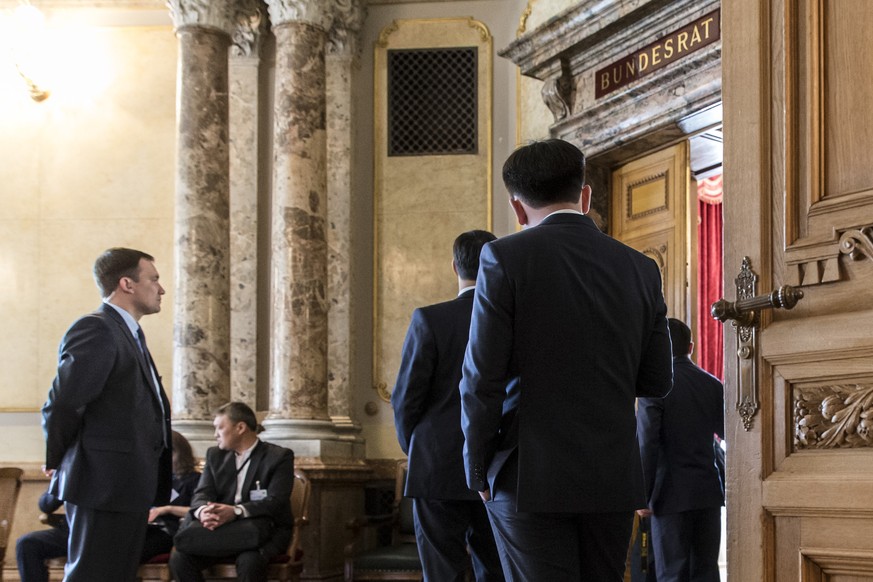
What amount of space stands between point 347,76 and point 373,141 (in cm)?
53

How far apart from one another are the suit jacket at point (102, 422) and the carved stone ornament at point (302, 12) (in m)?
4.71

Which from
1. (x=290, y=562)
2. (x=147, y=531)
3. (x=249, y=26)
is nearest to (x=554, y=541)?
(x=290, y=562)

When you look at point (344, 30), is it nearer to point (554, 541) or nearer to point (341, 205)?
point (341, 205)

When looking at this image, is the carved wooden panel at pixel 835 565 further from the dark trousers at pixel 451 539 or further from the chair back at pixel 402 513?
the chair back at pixel 402 513

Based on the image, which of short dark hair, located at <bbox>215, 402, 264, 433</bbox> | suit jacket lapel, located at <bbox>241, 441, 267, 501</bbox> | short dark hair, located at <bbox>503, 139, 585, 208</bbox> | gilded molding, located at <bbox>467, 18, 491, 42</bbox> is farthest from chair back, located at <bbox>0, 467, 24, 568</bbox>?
gilded molding, located at <bbox>467, 18, 491, 42</bbox>

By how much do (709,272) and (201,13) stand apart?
5.18m

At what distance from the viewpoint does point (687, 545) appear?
4.82 meters

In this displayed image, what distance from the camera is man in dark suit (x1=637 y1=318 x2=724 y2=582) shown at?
4.78 metres

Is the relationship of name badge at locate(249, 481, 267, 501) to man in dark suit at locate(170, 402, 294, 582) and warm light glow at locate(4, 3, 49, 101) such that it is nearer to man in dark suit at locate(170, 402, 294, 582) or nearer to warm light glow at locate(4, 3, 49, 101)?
man in dark suit at locate(170, 402, 294, 582)

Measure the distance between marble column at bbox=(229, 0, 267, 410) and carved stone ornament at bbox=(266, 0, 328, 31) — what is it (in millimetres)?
330

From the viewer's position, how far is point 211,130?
8.44 meters

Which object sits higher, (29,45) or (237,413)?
(29,45)

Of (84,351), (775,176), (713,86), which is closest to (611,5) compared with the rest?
(713,86)

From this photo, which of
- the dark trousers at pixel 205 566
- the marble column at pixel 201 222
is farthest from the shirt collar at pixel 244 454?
the marble column at pixel 201 222
